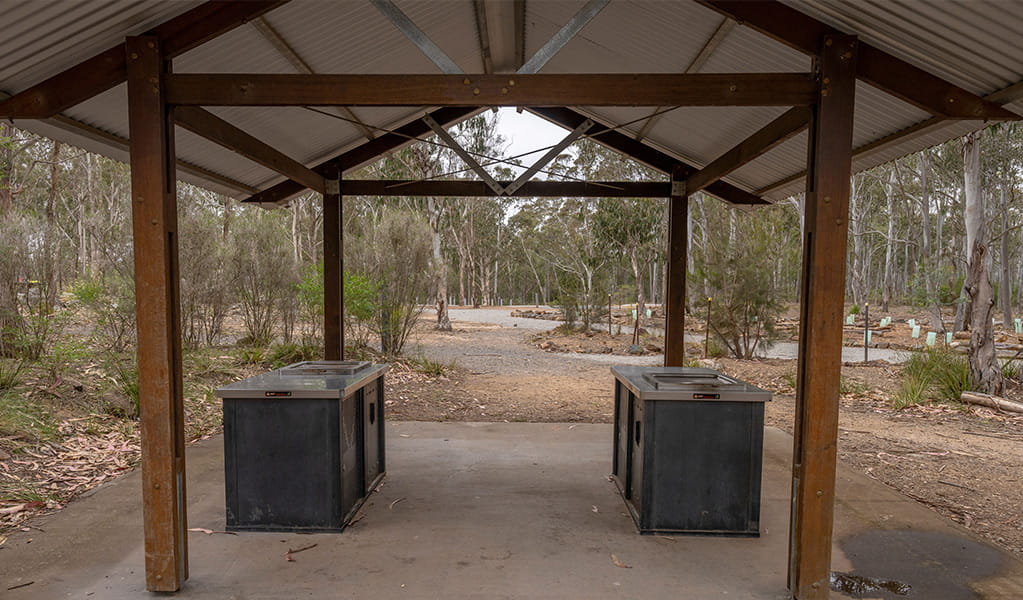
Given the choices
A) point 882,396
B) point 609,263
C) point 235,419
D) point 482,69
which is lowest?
point 882,396

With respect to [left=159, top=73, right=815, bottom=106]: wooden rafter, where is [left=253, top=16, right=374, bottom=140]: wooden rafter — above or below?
above

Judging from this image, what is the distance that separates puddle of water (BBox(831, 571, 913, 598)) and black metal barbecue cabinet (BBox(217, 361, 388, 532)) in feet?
10.4

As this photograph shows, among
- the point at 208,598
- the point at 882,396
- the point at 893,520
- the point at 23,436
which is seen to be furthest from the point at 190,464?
the point at 882,396

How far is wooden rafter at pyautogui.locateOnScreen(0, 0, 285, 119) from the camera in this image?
122 inches

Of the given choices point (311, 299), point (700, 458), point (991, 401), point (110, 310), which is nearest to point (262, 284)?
point (311, 299)

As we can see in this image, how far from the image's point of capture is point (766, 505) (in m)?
4.55

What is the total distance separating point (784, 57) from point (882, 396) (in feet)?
24.8

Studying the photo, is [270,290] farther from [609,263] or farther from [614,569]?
[609,263]

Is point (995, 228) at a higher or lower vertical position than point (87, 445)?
higher

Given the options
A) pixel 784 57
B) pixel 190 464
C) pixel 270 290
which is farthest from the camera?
pixel 270 290

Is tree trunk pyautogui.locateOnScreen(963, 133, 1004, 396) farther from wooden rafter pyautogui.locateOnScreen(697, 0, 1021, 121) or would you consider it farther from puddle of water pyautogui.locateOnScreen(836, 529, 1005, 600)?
wooden rafter pyautogui.locateOnScreen(697, 0, 1021, 121)

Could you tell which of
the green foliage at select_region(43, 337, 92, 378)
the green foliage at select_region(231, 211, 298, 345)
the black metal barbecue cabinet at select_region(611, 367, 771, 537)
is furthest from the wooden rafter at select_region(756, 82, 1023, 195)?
the green foliage at select_region(231, 211, 298, 345)

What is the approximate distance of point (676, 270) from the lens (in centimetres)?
666

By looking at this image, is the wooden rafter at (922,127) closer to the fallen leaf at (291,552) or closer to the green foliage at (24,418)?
the fallen leaf at (291,552)
